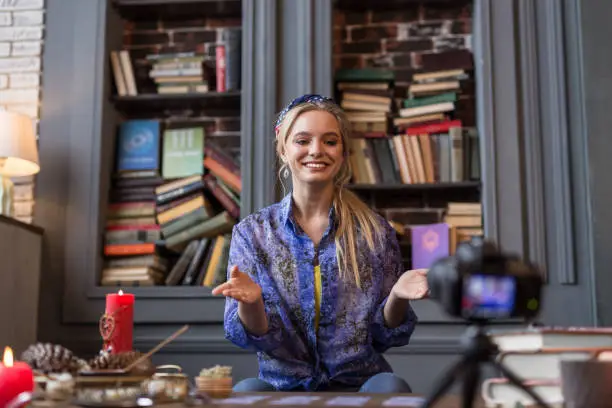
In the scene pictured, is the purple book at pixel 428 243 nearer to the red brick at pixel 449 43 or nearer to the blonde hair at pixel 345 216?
the red brick at pixel 449 43

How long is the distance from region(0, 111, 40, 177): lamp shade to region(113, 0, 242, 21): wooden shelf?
737 mm

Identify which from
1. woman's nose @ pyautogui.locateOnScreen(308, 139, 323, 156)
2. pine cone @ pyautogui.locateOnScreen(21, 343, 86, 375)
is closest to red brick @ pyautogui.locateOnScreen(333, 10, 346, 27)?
woman's nose @ pyautogui.locateOnScreen(308, 139, 323, 156)

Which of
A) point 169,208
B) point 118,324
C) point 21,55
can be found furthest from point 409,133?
point 118,324

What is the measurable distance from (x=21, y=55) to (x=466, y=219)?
2097 mm

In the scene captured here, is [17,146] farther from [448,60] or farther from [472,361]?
[472,361]

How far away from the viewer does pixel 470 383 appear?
0.85 metres

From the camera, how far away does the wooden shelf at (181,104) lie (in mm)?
3453

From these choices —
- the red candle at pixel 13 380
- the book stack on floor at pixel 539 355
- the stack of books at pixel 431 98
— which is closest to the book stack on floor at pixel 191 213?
the stack of books at pixel 431 98

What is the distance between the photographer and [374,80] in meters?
3.46

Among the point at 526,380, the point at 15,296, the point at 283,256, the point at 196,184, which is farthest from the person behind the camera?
the point at 196,184

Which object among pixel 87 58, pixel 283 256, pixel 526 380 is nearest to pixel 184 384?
pixel 526 380

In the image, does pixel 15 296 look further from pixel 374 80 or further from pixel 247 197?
pixel 374 80

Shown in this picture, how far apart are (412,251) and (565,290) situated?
63cm

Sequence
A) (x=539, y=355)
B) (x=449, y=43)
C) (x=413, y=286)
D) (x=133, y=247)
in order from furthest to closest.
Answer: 1. (x=449, y=43)
2. (x=133, y=247)
3. (x=413, y=286)
4. (x=539, y=355)
